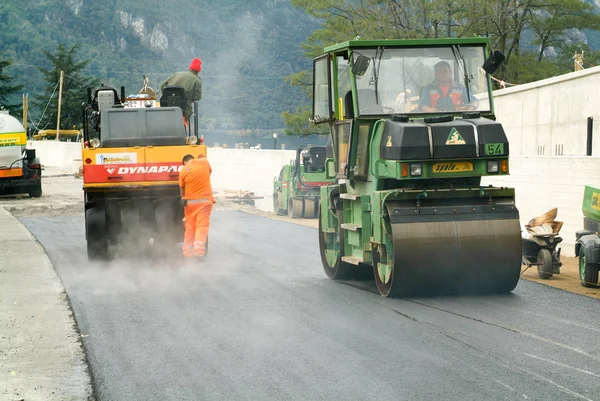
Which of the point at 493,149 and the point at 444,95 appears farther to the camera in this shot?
the point at 444,95

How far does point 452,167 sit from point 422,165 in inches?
14.9

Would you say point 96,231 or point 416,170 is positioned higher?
point 416,170

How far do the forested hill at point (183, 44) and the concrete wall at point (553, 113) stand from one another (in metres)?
63.7

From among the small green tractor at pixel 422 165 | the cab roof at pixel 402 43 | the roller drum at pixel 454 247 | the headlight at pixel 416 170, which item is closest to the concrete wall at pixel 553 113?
the cab roof at pixel 402 43

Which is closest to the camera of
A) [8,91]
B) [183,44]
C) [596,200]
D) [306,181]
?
[596,200]

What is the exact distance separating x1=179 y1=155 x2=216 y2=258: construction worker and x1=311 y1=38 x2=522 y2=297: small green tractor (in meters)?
3.11

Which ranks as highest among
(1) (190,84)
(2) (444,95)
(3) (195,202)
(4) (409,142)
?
(1) (190,84)

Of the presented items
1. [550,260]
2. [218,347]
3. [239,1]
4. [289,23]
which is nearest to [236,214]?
[550,260]

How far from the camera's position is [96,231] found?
15734 millimetres

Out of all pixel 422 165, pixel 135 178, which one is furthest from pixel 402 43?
pixel 135 178

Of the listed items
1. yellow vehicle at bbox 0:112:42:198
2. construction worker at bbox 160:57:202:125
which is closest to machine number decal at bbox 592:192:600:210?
construction worker at bbox 160:57:202:125

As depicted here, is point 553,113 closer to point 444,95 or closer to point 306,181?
point 306,181

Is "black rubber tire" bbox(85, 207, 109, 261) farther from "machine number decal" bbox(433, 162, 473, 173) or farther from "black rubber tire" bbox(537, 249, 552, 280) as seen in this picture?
"black rubber tire" bbox(537, 249, 552, 280)

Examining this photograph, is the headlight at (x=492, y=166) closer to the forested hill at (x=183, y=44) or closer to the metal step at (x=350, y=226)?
the metal step at (x=350, y=226)
